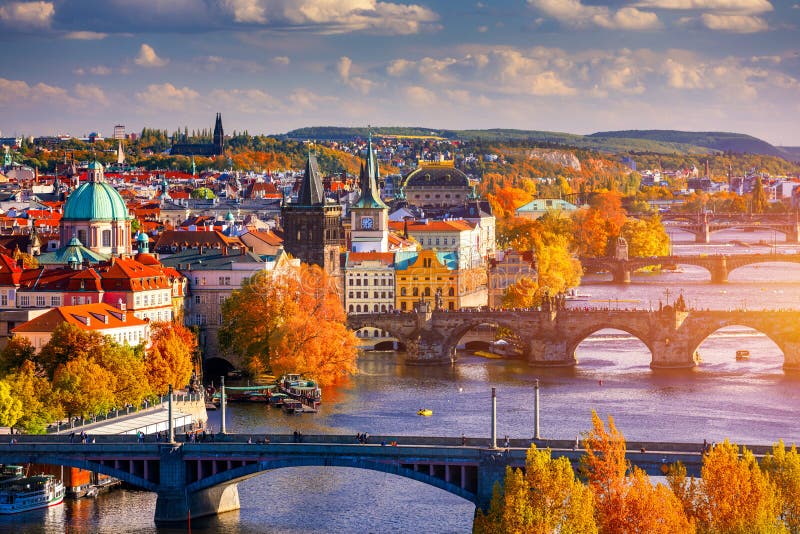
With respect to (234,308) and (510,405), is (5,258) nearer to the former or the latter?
(234,308)

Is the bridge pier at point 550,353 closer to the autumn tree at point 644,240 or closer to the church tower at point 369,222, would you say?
the church tower at point 369,222

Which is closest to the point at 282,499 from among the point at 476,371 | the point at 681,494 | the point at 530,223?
the point at 681,494

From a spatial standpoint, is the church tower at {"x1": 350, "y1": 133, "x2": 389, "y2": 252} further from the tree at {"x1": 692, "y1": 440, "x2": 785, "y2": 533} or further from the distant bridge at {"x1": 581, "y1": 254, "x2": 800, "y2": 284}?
the tree at {"x1": 692, "y1": 440, "x2": 785, "y2": 533}

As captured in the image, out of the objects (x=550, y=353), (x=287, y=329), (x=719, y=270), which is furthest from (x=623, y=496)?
(x=719, y=270)

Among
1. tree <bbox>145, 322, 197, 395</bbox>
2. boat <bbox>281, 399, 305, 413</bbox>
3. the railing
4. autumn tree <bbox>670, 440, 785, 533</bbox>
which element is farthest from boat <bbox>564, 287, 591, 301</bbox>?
autumn tree <bbox>670, 440, 785, 533</bbox>

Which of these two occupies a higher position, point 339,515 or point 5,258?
point 5,258

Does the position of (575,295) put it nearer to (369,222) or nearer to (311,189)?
(369,222)
